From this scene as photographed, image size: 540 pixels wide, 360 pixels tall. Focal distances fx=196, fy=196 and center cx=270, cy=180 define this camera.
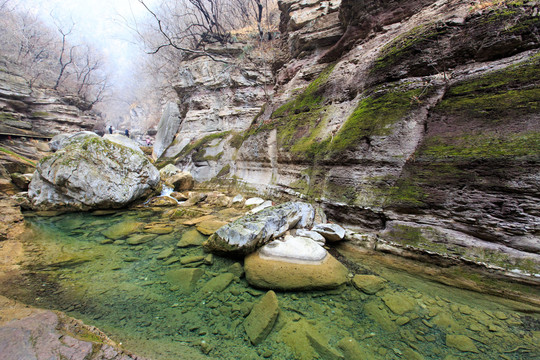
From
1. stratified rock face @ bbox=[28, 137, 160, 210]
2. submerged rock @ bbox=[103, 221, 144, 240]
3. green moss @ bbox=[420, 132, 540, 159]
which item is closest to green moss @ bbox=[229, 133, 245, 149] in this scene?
stratified rock face @ bbox=[28, 137, 160, 210]

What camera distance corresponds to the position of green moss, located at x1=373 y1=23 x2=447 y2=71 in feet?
13.5

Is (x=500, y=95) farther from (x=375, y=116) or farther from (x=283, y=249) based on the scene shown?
(x=283, y=249)

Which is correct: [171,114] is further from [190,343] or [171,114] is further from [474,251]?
[474,251]

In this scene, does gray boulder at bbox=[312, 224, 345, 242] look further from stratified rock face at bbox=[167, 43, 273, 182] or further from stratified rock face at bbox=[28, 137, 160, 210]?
stratified rock face at bbox=[167, 43, 273, 182]

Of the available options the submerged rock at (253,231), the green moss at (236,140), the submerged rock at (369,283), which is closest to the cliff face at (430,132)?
the submerged rock at (369,283)

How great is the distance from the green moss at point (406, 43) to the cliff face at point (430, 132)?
3cm

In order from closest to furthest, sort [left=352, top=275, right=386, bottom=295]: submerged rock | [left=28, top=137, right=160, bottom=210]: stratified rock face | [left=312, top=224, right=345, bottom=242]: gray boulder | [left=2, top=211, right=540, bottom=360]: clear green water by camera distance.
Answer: [left=2, top=211, right=540, bottom=360]: clear green water
[left=352, top=275, right=386, bottom=295]: submerged rock
[left=312, top=224, right=345, bottom=242]: gray boulder
[left=28, top=137, right=160, bottom=210]: stratified rock face

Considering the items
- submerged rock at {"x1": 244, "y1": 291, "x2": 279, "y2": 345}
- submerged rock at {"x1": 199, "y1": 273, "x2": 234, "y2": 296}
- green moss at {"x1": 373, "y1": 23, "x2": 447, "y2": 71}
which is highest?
green moss at {"x1": 373, "y1": 23, "x2": 447, "y2": 71}

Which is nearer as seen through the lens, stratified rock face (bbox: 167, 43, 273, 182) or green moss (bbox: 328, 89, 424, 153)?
green moss (bbox: 328, 89, 424, 153)

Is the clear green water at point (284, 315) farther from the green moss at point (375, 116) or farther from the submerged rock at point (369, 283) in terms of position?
the green moss at point (375, 116)

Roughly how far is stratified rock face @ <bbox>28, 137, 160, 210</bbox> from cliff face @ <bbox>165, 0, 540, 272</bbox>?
4.99m

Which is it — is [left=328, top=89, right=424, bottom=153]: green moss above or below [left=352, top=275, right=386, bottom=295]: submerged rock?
above

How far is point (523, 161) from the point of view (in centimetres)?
264

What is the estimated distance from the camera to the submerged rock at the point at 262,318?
6.55 feet
